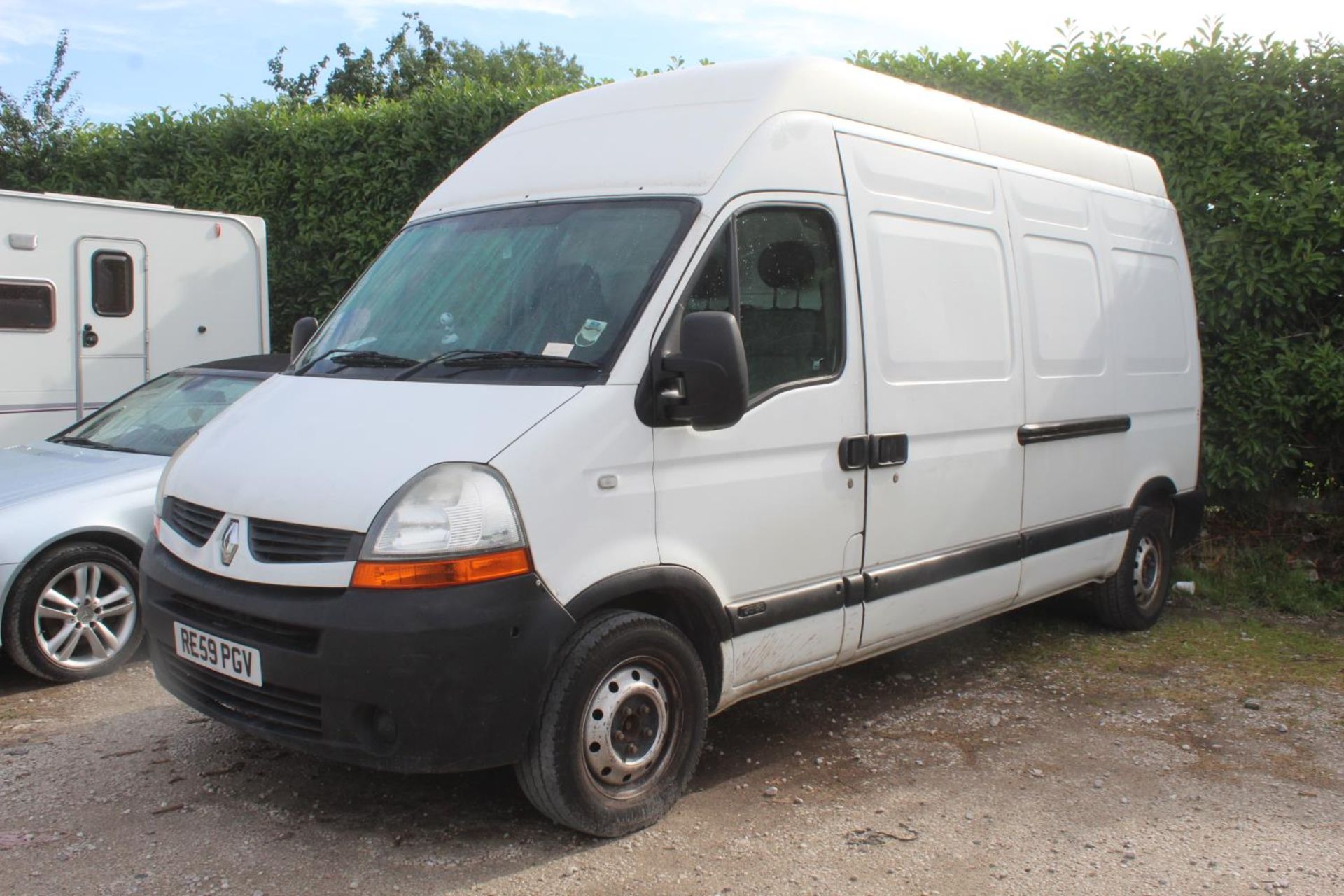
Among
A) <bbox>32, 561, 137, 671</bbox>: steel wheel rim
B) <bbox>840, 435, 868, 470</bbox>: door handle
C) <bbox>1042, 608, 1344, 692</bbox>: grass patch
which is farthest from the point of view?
<bbox>1042, 608, 1344, 692</bbox>: grass patch

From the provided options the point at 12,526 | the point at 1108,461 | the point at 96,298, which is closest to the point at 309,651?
the point at 12,526

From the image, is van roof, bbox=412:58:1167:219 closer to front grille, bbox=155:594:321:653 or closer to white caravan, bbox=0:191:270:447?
front grille, bbox=155:594:321:653

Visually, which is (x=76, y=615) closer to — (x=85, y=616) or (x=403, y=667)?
(x=85, y=616)

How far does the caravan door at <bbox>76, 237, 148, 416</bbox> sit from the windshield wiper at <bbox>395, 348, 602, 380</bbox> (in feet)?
20.4

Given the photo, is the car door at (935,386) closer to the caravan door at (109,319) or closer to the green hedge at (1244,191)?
the green hedge at (1244,191)

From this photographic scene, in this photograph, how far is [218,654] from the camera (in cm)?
381

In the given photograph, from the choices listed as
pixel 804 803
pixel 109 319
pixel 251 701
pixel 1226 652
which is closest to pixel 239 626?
pixel 251 701

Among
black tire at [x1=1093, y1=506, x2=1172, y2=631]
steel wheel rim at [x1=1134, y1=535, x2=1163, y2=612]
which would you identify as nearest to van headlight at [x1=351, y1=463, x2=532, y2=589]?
black tire at [x1=1093, y1=506, x2=1172, y2=631]

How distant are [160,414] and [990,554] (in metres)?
4.56

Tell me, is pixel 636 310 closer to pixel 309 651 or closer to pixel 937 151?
pixel 309 651

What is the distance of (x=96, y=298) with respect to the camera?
30.4ft

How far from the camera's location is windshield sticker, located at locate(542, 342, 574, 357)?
3922mm

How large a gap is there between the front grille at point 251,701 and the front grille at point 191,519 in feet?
1.27

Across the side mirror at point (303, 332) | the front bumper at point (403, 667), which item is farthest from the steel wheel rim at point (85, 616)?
the front bumper at point (403, 667)
